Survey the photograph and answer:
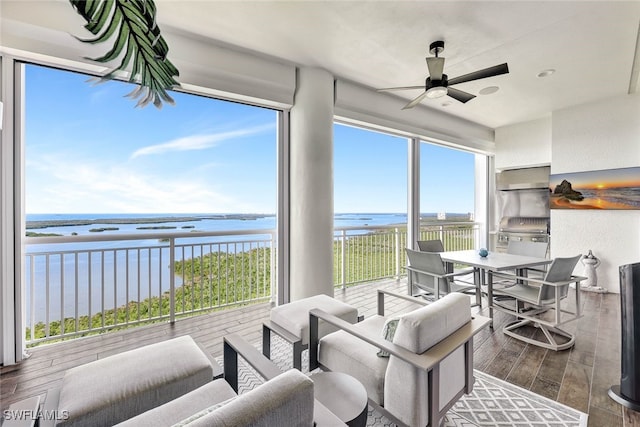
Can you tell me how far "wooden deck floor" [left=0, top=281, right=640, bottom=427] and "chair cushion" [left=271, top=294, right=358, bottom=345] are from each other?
758 mm

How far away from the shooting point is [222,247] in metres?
3.43

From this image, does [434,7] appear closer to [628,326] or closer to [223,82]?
[223,82]

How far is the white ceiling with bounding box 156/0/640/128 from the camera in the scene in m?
2.26

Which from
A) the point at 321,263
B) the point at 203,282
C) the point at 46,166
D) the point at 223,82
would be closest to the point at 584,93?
the point at 321,263

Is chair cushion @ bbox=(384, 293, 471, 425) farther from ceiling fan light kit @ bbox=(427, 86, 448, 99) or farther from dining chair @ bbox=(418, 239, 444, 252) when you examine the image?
dining chair @ bbox=(418, 239, 444, 252)

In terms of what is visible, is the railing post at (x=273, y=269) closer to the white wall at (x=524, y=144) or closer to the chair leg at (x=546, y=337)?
the chair leg at (x=546, y=337)

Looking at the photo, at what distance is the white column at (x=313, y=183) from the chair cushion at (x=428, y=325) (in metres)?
1.91

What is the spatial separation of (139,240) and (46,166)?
4.56ft

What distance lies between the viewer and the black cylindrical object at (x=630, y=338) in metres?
1.76

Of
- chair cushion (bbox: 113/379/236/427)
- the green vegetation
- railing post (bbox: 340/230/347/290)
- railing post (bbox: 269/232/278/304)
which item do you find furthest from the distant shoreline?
chair cushion (bbox: 113/379/236/427)

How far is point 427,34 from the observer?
260cm

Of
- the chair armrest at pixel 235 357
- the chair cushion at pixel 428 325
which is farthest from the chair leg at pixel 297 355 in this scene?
the chair cushion at pixel 428 325

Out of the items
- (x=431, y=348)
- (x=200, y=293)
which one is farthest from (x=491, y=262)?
(x=200, y=293)

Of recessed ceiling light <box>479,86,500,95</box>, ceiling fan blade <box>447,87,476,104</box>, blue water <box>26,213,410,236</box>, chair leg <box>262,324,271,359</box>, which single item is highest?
recessed ceiling light <box>479,86,500,95</box>
